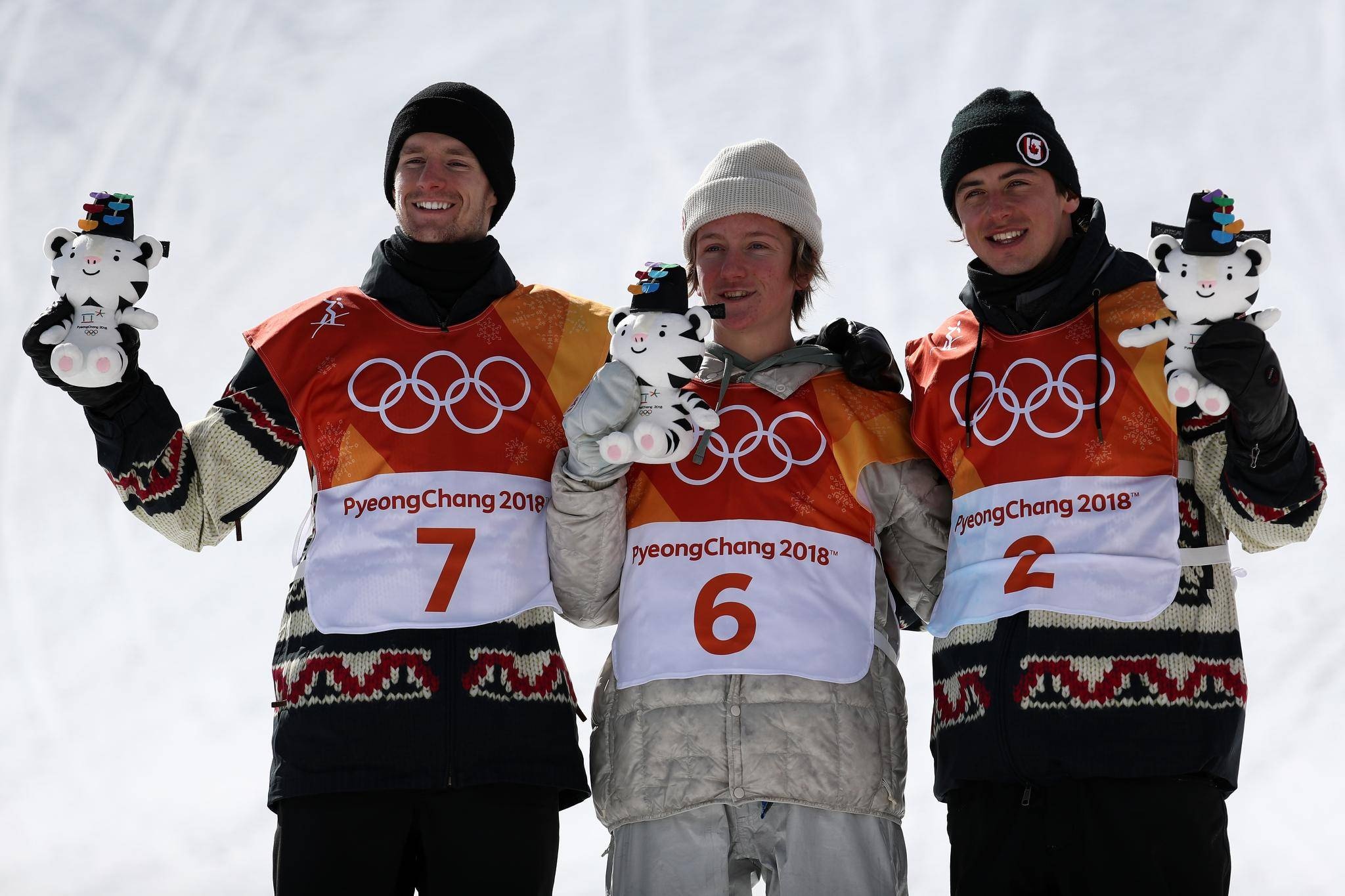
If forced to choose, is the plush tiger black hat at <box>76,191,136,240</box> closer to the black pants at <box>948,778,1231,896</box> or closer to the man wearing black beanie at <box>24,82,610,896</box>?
the man wearing black beanie at <box>24,82,610,896</box>

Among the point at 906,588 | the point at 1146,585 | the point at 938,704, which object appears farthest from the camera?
the point at 906,588

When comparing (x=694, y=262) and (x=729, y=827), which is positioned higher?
(x=694, y=262)

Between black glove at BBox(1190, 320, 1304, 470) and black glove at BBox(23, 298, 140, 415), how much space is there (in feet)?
8.33

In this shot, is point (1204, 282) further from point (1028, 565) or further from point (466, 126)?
point (466, 126)

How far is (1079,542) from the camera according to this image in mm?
3746

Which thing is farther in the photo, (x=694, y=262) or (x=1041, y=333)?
(x=694, y=262)

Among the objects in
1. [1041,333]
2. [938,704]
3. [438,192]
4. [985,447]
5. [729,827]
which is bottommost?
[729,827]

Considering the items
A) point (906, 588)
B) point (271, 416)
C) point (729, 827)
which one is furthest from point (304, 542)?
point (906, 588)

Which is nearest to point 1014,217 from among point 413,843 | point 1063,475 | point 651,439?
point 1063,475

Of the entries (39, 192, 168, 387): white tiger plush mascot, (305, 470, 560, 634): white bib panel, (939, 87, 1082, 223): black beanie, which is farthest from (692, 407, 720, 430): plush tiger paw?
(39, 192, 168, 387): white tiger plush mascot

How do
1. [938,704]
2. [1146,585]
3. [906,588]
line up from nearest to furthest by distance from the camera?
[1146,585] → [938,704] → [906,588]

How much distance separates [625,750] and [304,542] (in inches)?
39.8

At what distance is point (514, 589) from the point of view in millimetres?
3861

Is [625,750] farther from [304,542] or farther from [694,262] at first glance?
[694,262]
